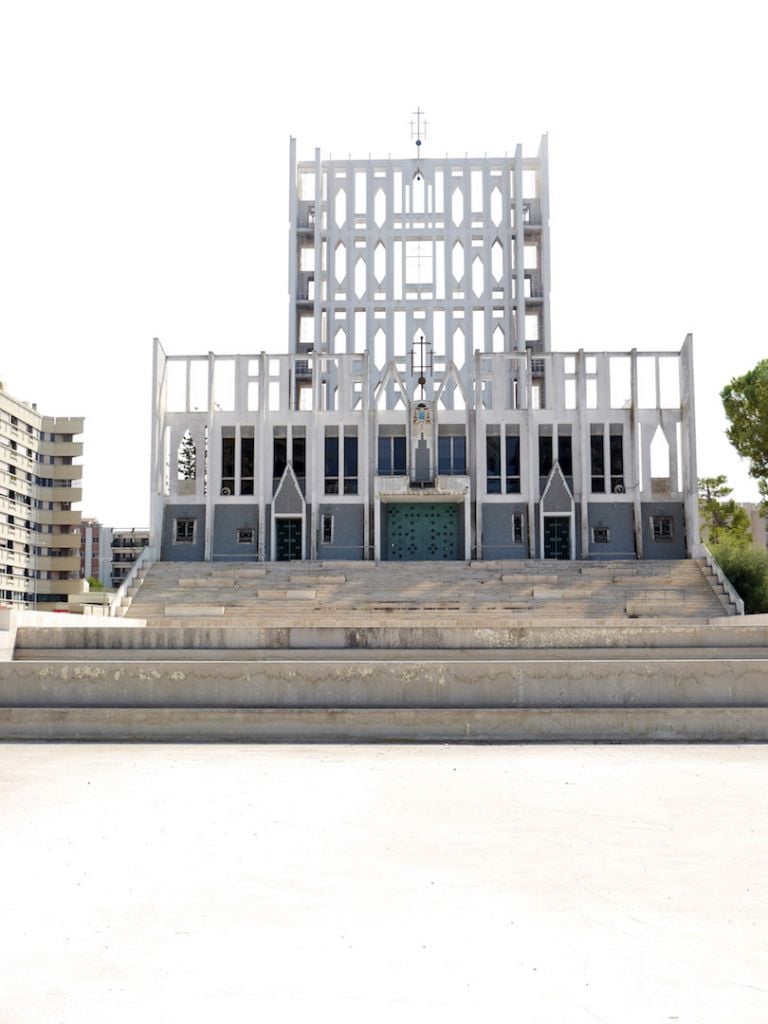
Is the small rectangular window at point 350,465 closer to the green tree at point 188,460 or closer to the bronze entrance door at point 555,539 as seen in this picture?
the bronze entrance door at point 555,539

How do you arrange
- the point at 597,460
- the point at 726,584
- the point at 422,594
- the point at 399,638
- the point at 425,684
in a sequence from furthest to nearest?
the point at 597,460
the point at 726,584
the point at 422,594
the point at 399,638
the point at 425,684

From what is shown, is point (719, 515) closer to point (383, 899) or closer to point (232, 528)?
point (232, 528)

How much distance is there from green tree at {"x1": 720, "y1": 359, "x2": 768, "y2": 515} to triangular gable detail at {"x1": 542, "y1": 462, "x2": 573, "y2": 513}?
8.87 metres

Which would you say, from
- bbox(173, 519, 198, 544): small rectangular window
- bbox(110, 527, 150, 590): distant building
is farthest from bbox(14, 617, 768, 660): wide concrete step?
bbox(110, 527, 150, 590): distant building

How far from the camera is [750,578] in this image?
36.7m

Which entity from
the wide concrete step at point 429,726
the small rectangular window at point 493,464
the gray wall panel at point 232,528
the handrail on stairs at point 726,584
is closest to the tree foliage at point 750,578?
the handrail on stairs at point 726,584

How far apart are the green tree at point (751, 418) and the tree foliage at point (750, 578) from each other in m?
7.03

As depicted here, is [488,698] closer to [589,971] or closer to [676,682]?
[676,682]

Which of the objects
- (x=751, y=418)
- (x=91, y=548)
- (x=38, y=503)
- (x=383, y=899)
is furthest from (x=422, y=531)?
(x=91, y=548)

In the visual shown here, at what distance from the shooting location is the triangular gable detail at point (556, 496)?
4050 centimetres

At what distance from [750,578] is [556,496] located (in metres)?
8.19

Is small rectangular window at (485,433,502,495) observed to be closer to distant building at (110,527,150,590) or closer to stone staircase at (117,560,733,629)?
stone staircase at (117,560,733,629)

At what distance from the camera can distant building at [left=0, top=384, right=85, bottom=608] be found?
85.3 m

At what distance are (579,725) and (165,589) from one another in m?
24.0
